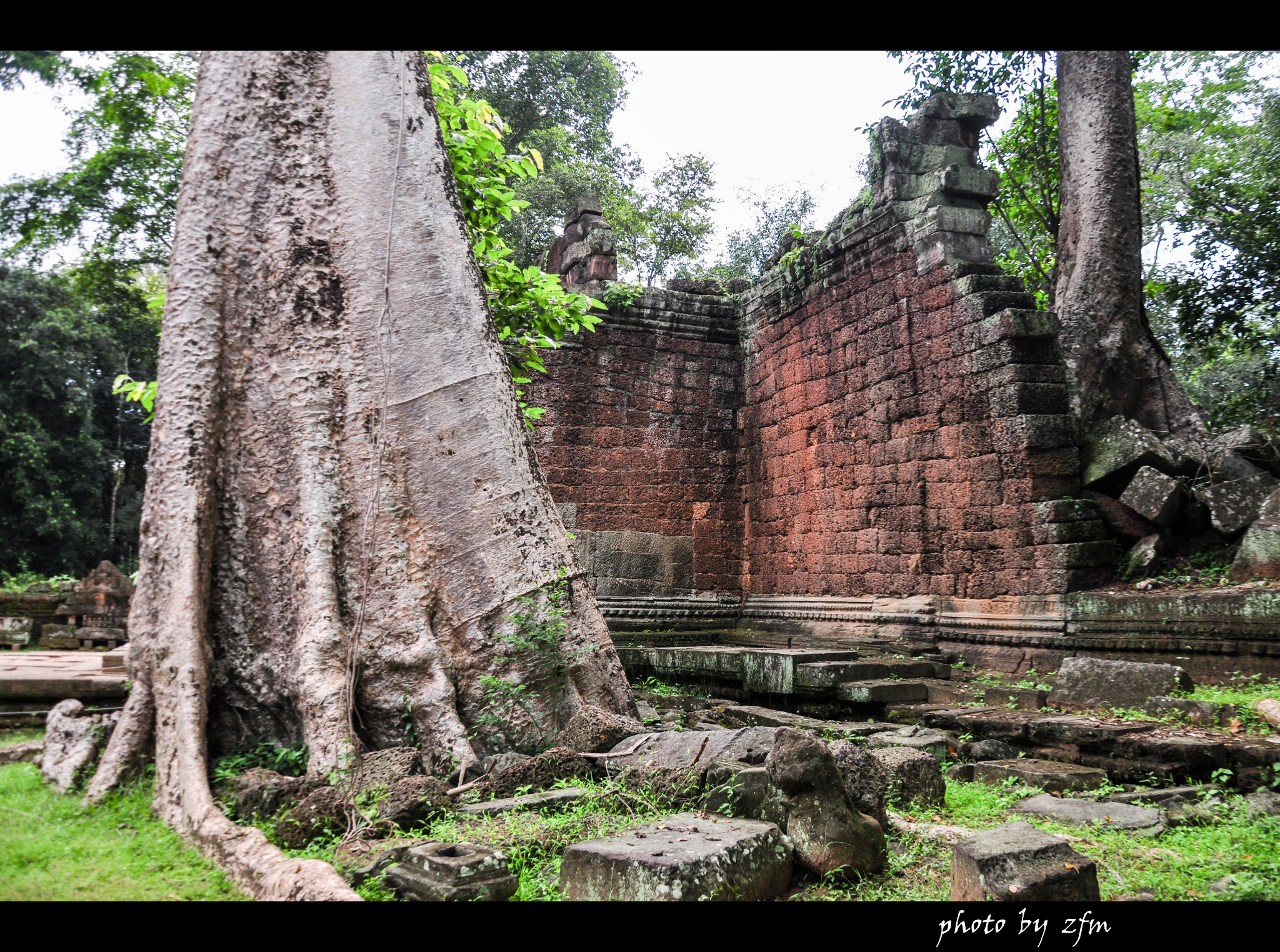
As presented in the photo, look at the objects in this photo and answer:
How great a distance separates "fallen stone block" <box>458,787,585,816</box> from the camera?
9.05 ft

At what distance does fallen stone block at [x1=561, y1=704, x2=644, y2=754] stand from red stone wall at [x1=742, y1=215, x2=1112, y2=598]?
3.72 m

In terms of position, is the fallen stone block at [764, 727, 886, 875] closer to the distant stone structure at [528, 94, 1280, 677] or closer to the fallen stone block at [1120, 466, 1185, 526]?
the distant stone structure at [528, 94, 1280, 677]

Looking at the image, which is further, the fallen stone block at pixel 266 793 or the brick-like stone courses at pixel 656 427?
the brick-like stone courses at pixel 656 427

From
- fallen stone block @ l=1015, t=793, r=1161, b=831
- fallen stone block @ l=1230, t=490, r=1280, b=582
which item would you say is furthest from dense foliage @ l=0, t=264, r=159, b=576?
fallen stone block @ l=1230, t=490, r=1280, b=582

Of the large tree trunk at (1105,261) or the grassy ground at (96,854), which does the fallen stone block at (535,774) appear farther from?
the large tree trunk at (1105,261)

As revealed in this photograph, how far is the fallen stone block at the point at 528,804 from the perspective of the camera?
276 cm

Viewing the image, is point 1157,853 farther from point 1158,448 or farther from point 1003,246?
point 1003,246

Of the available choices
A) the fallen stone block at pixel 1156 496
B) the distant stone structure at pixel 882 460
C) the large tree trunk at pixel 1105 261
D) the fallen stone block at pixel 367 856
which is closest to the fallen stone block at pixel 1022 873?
the fallen stone block at pixel 367 856

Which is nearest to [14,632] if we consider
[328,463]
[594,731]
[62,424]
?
[62,424]

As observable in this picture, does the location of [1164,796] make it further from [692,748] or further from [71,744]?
[71,744]

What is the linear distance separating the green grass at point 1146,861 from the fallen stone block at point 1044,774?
0.52 meters

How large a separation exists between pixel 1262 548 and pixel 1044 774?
254 cm

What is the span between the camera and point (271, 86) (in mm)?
3877

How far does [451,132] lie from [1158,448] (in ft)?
17.2
